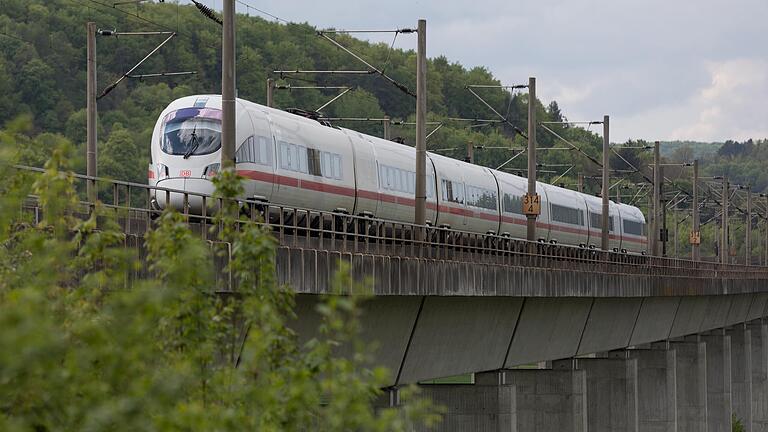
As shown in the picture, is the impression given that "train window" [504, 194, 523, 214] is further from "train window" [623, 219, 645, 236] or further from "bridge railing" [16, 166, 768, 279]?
"train window" [623, 219, 645, 236]

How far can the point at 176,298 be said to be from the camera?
36.1 feet

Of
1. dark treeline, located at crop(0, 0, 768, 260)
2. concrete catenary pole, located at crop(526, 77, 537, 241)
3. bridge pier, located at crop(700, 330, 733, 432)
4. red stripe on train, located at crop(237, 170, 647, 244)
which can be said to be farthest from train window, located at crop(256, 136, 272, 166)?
bridge pier, located at crop(700, 330, 733, 432)

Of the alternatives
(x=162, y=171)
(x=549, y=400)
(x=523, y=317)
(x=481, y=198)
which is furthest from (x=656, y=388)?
(x=162, y=171)

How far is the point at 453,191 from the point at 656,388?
22911mm

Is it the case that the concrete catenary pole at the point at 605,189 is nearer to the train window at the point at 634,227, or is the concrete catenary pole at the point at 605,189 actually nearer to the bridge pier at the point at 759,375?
the train window at the point at 634,227

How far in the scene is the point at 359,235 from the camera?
2838 centimetres

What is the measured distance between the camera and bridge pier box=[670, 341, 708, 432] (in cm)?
7956

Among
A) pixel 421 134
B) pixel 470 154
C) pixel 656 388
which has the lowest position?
pixel 656 388

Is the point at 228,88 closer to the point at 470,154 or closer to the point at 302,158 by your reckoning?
the point at 302,158

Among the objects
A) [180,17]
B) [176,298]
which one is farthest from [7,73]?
[176,298]

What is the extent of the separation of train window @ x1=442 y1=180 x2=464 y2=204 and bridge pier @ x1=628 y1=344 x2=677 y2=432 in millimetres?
19738

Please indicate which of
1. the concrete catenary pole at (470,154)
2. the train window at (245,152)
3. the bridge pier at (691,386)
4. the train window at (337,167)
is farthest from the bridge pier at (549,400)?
the bridge pier at (691,386)

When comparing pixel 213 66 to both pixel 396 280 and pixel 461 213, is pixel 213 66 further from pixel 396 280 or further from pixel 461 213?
pixel 396 280

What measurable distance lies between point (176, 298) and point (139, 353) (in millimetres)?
1629
